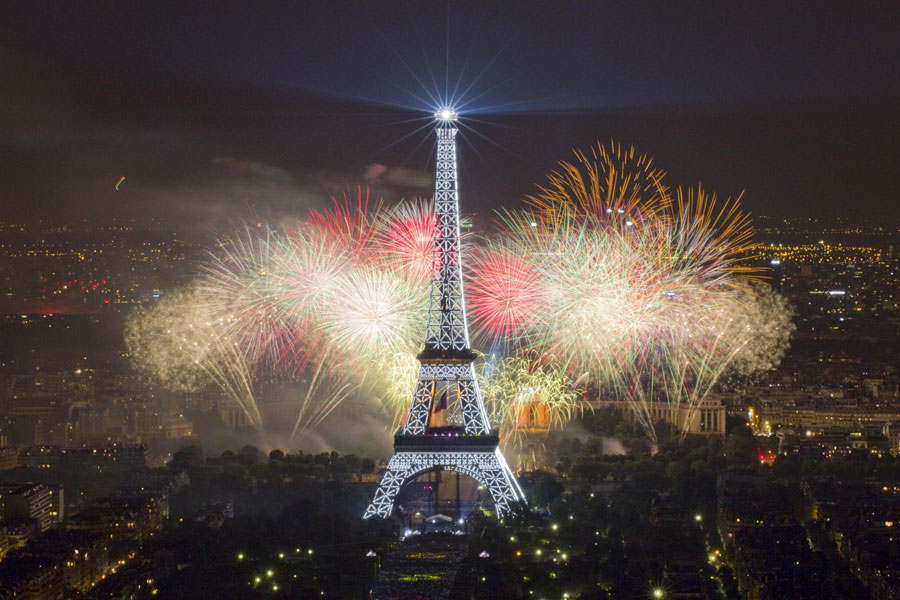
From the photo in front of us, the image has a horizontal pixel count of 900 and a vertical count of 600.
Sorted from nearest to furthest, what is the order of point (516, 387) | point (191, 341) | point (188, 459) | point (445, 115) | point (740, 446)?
point (445, 115) < point (516, 387) < point (191, 341) < point (188, 459) < point (740, 446)

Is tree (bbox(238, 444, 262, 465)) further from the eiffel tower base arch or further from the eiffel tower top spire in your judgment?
the eiffel tower top spire

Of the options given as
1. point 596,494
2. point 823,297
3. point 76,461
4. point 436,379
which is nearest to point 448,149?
point 436,379

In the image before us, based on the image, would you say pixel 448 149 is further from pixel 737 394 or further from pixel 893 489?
pixel 737 394

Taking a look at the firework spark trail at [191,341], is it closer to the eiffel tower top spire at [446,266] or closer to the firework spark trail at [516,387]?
the firework spark trail at [516,387]

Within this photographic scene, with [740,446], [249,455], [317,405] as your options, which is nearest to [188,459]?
[249,455]

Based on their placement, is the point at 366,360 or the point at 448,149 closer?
the point at 448,149

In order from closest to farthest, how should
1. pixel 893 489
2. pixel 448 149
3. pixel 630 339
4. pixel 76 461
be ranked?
pixel 448 149 → pixel 630 339 → pixel 893 489 → pixel 76 461

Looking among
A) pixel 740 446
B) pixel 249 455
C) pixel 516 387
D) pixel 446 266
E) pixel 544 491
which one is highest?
pixel 446 266

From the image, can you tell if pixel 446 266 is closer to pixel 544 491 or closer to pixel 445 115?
pixel 445 115
